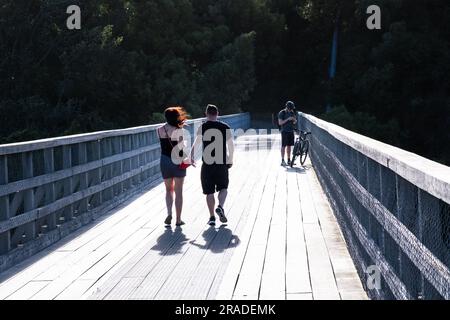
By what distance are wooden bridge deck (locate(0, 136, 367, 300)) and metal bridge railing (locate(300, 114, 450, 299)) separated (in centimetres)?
55

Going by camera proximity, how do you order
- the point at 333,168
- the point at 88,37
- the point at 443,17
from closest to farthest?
1. the point at 333,168
2. the point at 88,37
3. the point at 443,17

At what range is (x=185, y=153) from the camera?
10.9 m

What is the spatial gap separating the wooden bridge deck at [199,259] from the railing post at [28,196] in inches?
11.4

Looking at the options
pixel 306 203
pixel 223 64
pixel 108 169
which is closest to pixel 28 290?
pixel 108 169

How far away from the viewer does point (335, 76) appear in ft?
200

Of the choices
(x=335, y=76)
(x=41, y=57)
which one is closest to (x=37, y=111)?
(x=41, y=57)

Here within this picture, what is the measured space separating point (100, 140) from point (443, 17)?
52.6 meters

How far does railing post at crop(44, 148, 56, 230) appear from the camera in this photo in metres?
9.60

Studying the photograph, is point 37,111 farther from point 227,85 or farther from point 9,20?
point 227,85

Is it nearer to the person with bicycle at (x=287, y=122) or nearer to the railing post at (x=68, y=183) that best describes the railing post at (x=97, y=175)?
the railing post at (x=68, y=183)

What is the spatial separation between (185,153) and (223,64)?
43969 millimetres

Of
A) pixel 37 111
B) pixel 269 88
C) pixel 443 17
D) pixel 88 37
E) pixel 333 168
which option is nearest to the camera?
pixel 333 168
